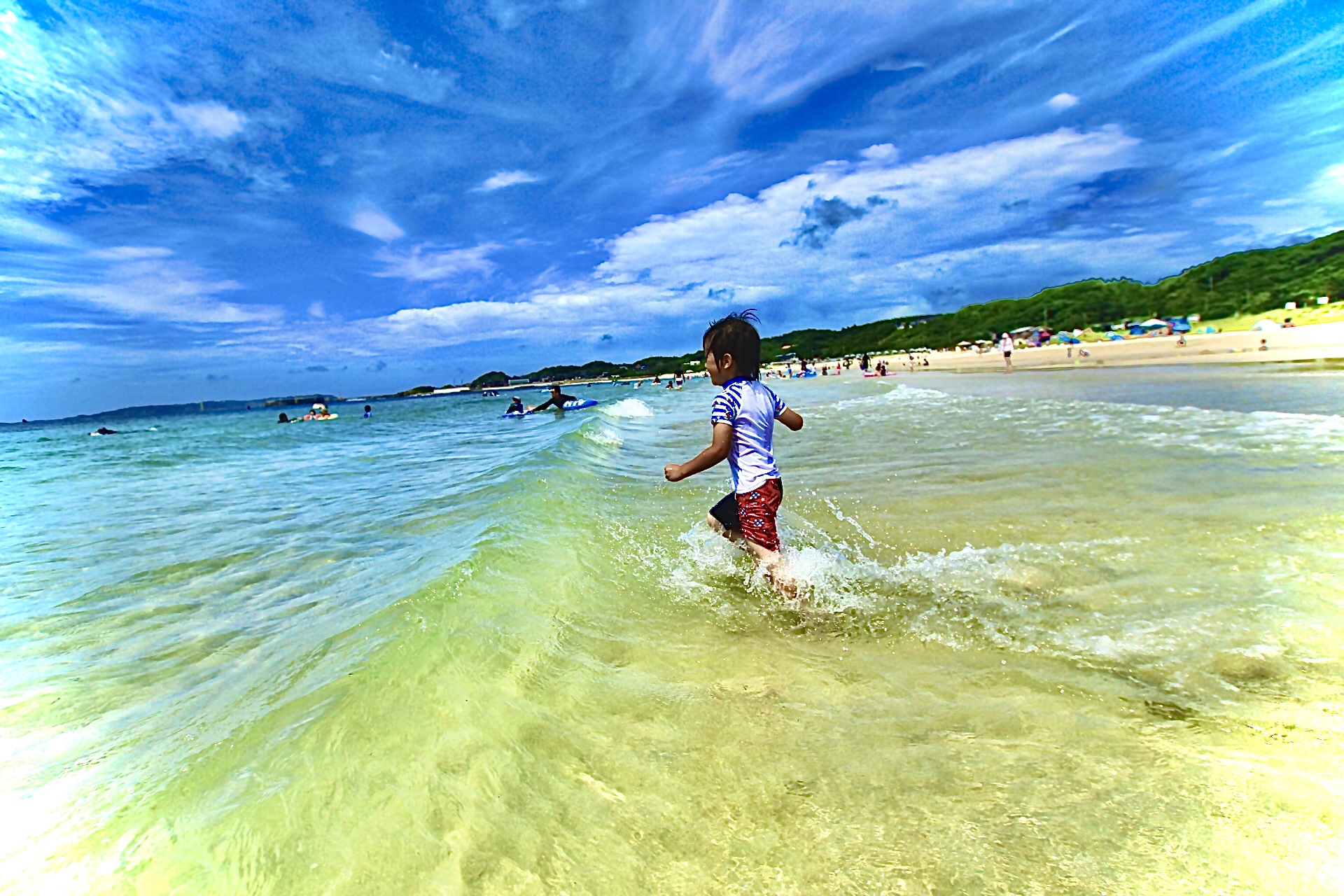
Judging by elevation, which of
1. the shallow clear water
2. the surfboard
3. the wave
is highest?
the surfboard

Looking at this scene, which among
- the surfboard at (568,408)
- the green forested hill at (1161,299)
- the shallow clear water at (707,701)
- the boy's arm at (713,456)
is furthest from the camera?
the green forested hill at (1161,299)

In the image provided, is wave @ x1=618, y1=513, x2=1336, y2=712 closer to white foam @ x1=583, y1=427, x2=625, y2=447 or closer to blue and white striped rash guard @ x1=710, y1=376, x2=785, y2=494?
blue and white striped rash guard @ x1=710, y1=376, x2=785, y2=494

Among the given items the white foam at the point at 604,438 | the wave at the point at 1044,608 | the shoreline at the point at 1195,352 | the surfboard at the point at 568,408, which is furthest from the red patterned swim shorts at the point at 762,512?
the shoreline at the point at 1195,352

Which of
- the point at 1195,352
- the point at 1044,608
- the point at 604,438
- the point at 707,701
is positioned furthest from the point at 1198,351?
the point at 707,701

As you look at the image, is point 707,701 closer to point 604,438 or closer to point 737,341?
point 737,341

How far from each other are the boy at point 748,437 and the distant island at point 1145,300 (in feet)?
148

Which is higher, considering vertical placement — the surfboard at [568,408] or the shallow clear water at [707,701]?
the surfboard at [568,408]

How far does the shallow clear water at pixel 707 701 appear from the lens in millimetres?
2180

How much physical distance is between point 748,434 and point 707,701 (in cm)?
228

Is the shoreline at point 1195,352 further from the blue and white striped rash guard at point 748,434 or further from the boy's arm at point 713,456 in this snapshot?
the boy's arm at point 713,456

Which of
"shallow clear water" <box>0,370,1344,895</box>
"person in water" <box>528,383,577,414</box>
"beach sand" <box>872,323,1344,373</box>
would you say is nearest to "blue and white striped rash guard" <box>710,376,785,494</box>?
"shallow clear water" <box>0,370,1344,895</box>

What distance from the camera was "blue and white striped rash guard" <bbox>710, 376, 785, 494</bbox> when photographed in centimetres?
485

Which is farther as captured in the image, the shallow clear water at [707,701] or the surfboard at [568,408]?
the surfboard at [568,408]

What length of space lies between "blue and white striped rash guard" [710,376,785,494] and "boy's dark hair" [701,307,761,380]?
0.44 ft
